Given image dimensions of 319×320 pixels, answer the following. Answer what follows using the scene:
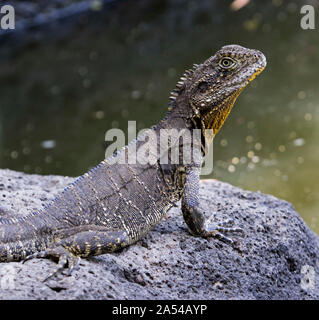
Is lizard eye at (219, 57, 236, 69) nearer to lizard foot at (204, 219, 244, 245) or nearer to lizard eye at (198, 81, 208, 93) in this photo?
lizard eye at (198, 81, 208, 93)

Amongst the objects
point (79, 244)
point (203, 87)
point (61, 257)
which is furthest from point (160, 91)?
point (61, 257)

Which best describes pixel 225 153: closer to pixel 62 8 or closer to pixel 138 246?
pixel 138 246

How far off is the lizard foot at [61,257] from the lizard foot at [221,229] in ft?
4.46

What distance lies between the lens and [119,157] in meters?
4.79

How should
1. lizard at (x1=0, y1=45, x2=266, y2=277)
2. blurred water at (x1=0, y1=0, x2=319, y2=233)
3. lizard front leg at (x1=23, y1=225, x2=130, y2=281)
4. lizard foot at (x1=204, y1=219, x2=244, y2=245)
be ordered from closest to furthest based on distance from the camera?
lizard front leg at (x1=23, y1=225, x2=130, y2=281) → lizard at (x1=0, y1=45, x2=266, y2=277) → lizard foot at (x1=204, y1=219, x2=244, y2=245) → blurred water at (x1=0, y1=0, x2=319, y2=233)

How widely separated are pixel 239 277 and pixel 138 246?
92 cm

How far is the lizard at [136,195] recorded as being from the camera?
413 cm

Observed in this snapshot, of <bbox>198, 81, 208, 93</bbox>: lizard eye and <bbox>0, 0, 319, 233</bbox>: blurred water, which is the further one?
<bbox>0, 0, 319, 233</bbox>: blurred water

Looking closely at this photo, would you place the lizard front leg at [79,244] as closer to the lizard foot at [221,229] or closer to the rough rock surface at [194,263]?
the rough rock surface at [194,263]

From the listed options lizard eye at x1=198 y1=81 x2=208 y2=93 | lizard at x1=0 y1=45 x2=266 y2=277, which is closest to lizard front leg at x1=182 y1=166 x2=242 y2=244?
lizard at x1=0 y1=45 x2=266 y2=277

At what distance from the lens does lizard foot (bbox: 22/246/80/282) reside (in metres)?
3.91

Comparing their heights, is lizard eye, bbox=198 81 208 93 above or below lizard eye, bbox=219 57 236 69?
below

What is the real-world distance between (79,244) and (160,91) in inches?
349
